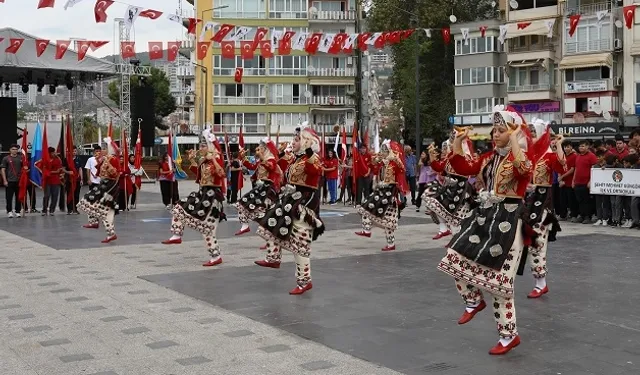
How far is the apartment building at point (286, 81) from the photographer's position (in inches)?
2272

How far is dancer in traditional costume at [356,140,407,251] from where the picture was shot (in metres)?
12.6

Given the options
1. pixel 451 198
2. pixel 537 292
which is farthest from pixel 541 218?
pixel 451 198

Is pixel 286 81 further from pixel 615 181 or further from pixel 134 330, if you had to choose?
pixel 134 330

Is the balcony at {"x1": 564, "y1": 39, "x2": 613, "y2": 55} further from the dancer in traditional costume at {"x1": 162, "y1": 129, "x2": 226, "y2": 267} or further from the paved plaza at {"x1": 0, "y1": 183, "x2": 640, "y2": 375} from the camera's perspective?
the dancer in traditional costume at {"x1": 162, "y1": 129, "x2": 226, "y2": 267}

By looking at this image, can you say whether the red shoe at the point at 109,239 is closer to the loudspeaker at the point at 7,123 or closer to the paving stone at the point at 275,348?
the paving stone at the point at 275,348

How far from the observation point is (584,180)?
653 inches

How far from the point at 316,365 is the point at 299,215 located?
321cm

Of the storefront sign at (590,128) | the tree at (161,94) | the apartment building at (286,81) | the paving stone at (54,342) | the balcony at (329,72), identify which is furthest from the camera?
the tree at (161,94)

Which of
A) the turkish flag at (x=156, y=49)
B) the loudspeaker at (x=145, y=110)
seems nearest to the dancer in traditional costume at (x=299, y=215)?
the turkish flag at (x=156, y=49)

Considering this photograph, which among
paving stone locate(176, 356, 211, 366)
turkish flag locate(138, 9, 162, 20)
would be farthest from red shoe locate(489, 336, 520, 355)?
turkish flag locate(138, 9, 162, 20)

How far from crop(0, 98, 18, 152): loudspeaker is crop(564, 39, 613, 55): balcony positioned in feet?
89.9

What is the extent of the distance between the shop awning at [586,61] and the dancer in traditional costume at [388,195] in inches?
1170

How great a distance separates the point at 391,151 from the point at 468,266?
21.3 feet

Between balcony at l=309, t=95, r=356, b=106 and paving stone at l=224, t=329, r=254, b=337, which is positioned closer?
paving stone at l=224, t=329, r=254, b=337
